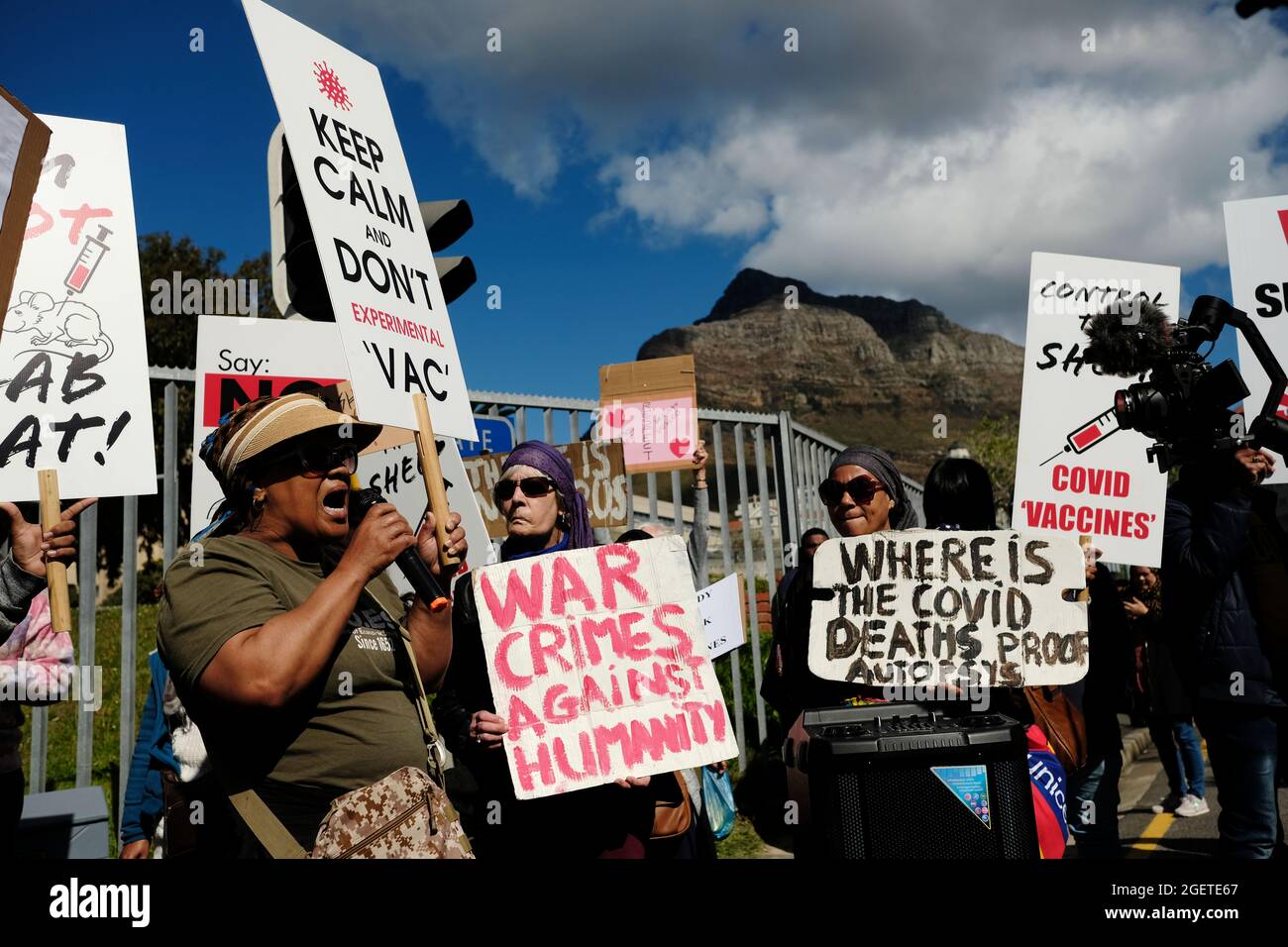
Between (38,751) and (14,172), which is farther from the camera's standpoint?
(38,751)

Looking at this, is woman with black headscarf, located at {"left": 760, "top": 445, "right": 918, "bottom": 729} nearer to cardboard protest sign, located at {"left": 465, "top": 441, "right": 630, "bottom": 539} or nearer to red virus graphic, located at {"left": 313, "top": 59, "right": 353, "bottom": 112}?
cardboard protest sign, located at {"left": 465, "top": 441, "right": 630, "bottom": 539}

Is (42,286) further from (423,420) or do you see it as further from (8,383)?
(423,420)

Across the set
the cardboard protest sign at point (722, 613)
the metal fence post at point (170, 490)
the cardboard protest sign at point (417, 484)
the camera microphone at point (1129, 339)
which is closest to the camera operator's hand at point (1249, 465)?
the camera microphone at point (1129, 339)

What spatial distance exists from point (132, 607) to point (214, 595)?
2.14m

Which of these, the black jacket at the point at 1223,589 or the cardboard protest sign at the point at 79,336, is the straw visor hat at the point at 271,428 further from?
the black jacket at the point at 1223,589

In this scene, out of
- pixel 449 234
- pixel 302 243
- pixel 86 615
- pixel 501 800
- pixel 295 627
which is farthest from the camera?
pixel 449 234

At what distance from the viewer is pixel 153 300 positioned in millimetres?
3965

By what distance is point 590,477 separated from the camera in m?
4.90

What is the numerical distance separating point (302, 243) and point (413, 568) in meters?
2.31

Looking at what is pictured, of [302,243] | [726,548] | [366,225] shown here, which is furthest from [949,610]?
[726,548]

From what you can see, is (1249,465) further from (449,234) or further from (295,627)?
(449,234)

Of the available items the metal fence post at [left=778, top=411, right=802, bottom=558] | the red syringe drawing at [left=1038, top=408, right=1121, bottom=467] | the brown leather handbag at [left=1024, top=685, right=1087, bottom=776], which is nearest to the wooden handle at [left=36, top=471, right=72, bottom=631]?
the brown leather handbag at [left=1024, top=685, right=1087, bottom=776]

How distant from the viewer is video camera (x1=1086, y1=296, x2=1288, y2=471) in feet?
9.86
